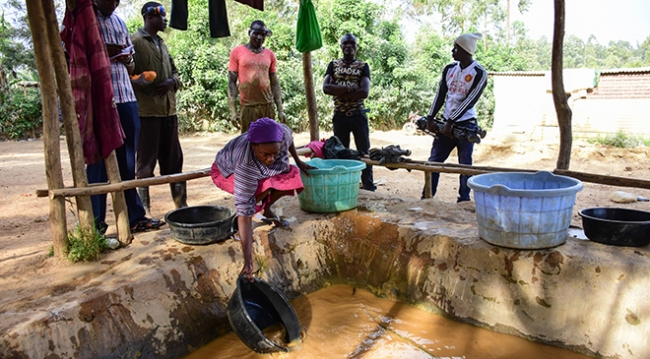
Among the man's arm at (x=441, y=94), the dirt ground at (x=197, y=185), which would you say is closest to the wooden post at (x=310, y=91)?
the dirt ground at (x=197, y=185)

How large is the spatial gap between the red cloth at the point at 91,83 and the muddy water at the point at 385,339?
1.50m

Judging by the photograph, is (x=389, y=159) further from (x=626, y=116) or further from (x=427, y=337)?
(x=626, y=116)

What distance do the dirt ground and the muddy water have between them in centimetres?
90

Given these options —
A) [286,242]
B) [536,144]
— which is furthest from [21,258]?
[536,144]

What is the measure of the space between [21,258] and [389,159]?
289cm

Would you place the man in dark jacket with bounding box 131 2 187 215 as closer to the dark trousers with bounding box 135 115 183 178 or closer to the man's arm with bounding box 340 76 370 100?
the dark trousers with bounding box 135 115 183 178

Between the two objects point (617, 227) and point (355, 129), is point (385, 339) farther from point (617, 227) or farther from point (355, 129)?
point (355, 129)

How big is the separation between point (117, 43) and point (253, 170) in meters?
1.42

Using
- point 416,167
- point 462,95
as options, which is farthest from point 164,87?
point 462,95

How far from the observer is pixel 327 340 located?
2855 mm

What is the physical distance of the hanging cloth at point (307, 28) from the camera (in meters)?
4.73

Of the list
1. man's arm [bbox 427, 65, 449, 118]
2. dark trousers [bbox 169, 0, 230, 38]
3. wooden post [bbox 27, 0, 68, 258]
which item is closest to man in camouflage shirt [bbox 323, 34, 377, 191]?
man's arm [bbox 427, 65, 449, 118]

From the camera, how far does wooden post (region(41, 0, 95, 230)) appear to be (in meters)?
2.69

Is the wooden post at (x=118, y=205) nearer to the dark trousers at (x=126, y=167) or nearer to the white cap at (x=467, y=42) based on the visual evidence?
the dark trousers at (x=126, y=167)
